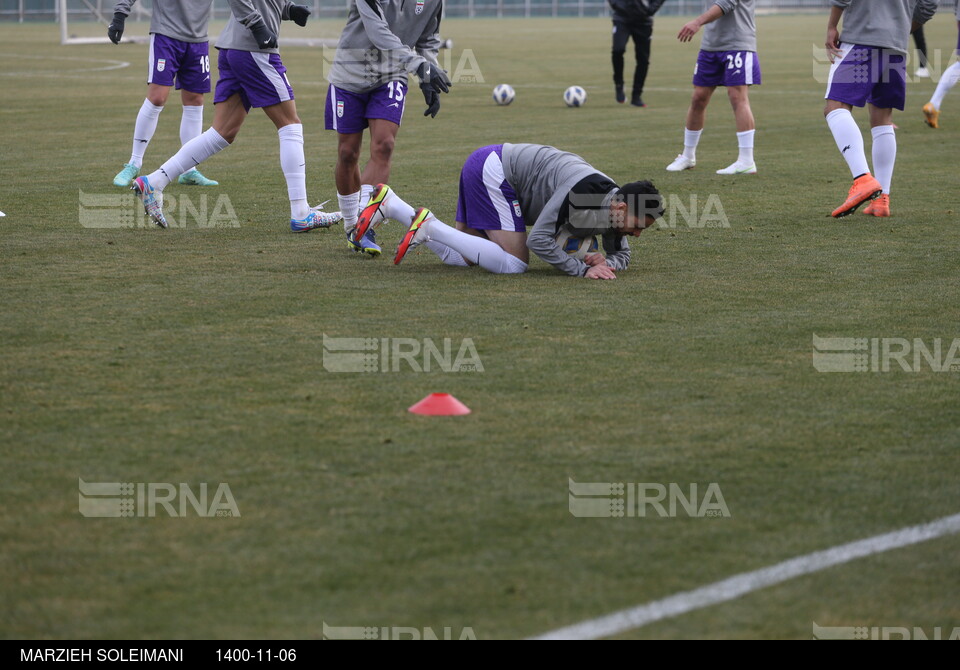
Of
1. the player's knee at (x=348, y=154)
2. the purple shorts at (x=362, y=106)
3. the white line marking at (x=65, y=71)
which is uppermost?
the purple shorts at (x=362, y=106)

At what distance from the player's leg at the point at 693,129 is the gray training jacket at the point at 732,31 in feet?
1.36

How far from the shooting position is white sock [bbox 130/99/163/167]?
10.7m

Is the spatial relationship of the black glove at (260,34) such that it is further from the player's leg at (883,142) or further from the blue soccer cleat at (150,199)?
the player's leg at (883,142)

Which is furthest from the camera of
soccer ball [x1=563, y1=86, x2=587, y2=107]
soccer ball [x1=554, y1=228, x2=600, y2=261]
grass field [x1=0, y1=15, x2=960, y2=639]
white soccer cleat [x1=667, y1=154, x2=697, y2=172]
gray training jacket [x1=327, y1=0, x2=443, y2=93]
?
soccer ball [x1=563, y1=86, x2=587, y2=107]

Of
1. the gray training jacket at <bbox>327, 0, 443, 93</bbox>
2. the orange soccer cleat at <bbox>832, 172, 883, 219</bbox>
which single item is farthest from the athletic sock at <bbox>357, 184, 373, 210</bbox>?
the orange soccer cleat at <bbox>832, 172, 883, 219</bbox>

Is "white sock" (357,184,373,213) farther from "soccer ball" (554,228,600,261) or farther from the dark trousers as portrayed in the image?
the dark trousers

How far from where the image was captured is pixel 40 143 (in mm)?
14008

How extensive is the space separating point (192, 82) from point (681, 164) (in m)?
4.69

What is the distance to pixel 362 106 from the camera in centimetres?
824

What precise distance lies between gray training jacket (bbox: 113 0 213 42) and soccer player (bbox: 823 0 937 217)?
16.8 feet

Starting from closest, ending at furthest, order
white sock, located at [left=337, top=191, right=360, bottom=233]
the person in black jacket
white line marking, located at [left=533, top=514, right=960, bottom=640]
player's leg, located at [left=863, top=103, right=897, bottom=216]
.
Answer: white line marking, located at [left=533, top=514, right=960, bottom=640] → white sock, located at [left=337, top=191, right=360, bottom=233] → player's leg, located at [left=863, top=103, right=897, bottom=216] → the person in black jacket

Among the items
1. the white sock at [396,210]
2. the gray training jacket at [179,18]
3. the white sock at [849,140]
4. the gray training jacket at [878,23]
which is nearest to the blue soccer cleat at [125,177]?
the gray training jacket at [179,18]

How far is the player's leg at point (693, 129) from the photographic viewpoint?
40.7 ft
